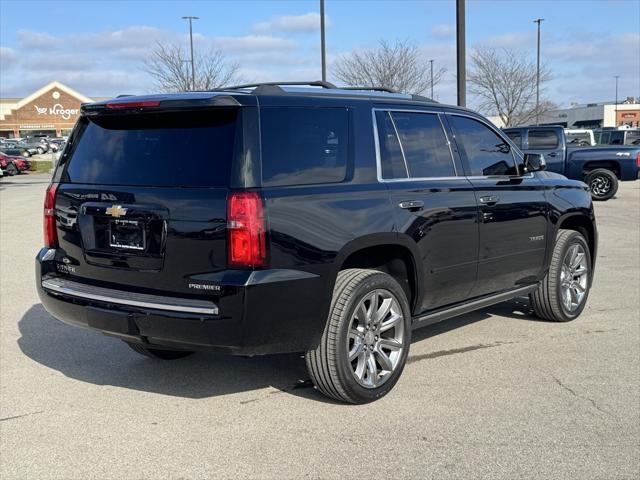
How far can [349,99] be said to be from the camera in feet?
14.3

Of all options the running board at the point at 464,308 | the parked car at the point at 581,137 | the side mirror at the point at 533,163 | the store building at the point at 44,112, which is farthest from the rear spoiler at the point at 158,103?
the store building at the point at 44,112

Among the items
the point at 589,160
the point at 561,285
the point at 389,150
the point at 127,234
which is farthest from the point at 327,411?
the point at 589,160

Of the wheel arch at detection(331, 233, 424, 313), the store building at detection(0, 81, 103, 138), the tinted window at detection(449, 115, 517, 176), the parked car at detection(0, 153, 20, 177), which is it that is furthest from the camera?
the store building at detection(0, 81, 103, 138)

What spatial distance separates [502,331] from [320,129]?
286cm

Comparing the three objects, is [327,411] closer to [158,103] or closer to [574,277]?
[158,103]

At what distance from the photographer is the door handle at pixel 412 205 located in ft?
14.5

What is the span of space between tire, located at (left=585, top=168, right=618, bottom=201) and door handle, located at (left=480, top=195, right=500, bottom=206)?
1386 cm

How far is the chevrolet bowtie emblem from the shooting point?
3900 millimetres

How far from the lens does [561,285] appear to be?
20.2ft

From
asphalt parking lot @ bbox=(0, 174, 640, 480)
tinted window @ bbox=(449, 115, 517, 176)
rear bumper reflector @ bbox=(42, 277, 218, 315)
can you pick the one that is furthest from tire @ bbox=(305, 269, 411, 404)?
tinted window @ bbox=(449, 115, 517, 176)

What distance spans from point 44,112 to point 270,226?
3403 inches

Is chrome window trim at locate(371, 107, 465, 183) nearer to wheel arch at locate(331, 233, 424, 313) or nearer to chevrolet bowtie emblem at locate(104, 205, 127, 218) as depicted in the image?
wheel arch at locate(331, 233, 424, 313)

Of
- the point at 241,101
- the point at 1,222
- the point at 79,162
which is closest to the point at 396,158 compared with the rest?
the point at 241,101

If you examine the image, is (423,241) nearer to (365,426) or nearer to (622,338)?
(365,426)
